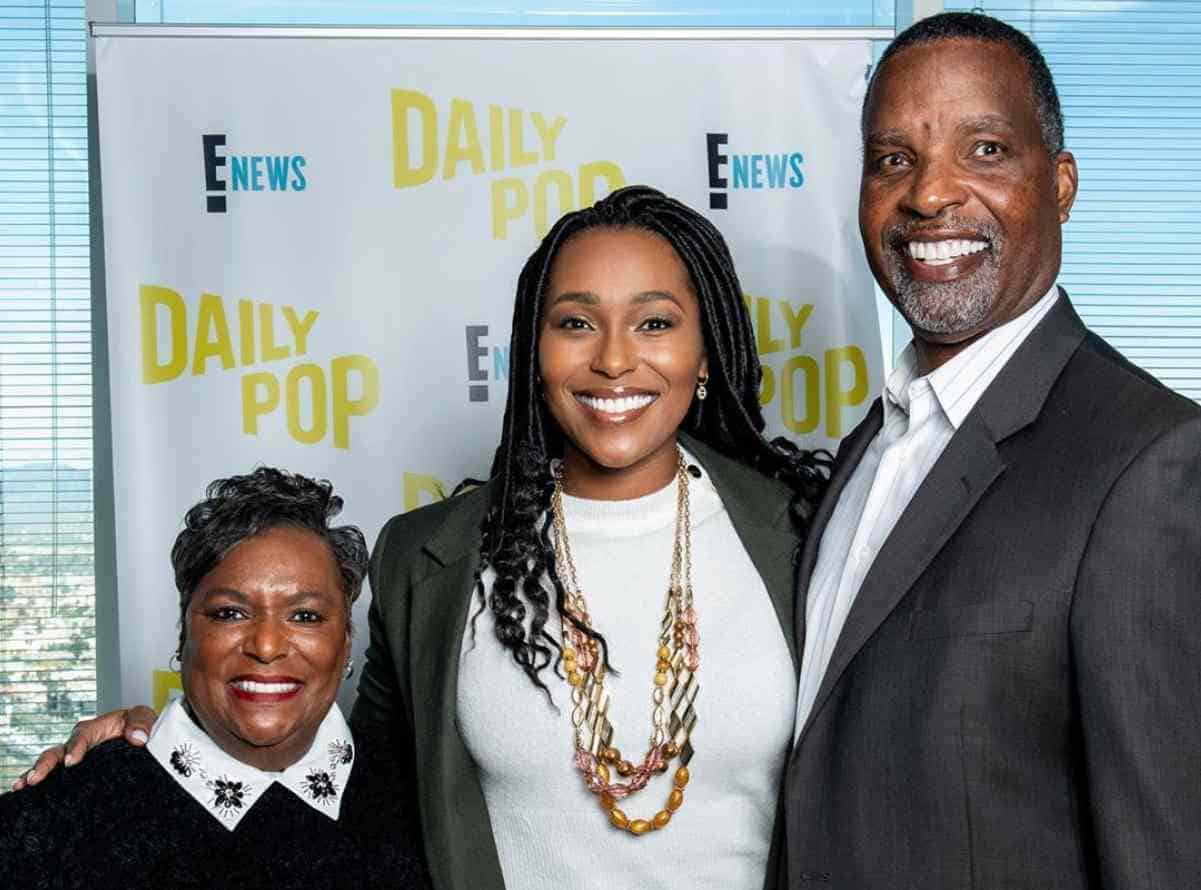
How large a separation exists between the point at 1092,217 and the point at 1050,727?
10.8 ft

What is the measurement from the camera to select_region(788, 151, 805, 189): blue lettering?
11.8ft

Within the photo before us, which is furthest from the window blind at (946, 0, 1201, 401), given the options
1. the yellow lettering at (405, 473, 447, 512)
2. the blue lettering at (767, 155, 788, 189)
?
the yellow lettering at (405, 473, 447, 512)

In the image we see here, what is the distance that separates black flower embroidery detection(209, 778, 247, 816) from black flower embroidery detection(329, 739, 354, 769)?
0.50ft

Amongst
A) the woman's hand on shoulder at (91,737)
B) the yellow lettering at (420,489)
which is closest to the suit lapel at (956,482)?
the woman's hand on shoulder at (91,737)

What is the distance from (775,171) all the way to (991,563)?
205 centimetres

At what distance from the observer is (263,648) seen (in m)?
2.05

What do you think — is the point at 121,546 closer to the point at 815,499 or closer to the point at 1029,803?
the point at 815,499

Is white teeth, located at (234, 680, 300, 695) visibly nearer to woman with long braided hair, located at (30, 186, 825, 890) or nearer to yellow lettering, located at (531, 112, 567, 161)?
woman with long braided hair, located at (30, 186, 825, 890)

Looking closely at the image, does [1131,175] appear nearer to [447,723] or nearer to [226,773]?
[447,723]

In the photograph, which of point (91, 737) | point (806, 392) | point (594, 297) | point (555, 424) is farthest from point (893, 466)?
point (806, 392)

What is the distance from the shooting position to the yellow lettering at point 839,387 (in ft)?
11.7

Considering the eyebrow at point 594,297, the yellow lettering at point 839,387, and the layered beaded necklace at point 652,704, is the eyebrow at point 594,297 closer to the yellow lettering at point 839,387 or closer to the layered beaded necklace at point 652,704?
the layered beaded necklace at point 652,704

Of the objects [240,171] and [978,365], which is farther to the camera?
[240,171]

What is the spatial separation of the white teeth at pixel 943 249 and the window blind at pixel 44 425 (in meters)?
2.91
